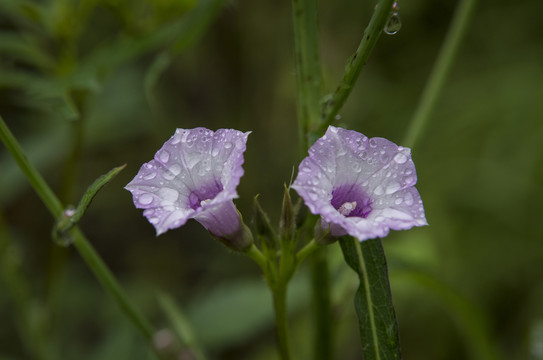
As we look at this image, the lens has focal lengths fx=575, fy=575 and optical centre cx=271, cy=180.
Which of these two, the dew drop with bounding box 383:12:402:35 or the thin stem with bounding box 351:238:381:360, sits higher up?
the dew drop with bounding box 383:12:402:35

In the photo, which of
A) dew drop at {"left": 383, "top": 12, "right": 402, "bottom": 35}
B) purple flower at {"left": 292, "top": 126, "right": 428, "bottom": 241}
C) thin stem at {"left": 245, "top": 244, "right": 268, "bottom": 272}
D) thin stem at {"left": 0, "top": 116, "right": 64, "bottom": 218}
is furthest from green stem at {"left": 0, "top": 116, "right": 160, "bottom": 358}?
dew drop at {"left": 383, "top": 12, "right": 402, "bottom": 35}

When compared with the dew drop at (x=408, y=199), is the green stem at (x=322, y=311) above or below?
below

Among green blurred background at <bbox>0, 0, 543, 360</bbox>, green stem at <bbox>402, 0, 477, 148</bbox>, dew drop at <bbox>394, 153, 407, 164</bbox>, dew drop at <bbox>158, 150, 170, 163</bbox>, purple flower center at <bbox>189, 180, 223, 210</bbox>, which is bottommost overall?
green blurred background at <bbox>0, 0, 543, 360</bbox>

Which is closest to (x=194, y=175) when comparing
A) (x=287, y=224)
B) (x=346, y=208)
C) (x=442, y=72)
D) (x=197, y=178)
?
(x=197, y=178)

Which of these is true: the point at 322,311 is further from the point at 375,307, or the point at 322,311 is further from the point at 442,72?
the point at 442,72

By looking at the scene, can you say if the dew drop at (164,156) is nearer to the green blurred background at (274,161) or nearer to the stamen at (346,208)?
the stamen at (346,208)

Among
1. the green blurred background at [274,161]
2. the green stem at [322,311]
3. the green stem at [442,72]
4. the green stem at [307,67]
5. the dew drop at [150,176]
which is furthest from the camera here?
the green blurred background at [274,161]

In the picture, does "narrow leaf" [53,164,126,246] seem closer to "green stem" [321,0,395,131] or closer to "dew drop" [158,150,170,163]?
"dew drop" [158,150,170,163]

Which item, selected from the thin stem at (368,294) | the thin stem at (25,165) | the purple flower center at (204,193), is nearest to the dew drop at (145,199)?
the purple flower center at (204,193)
